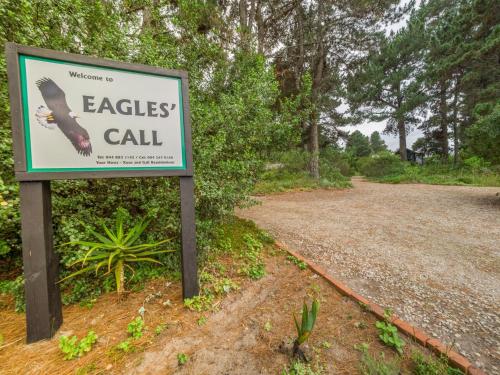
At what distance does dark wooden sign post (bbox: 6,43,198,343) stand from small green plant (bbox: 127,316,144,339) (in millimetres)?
367

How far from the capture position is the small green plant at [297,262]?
2412 mm

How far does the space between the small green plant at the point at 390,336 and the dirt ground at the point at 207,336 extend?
0.12 ft

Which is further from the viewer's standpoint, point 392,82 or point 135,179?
point 392,82

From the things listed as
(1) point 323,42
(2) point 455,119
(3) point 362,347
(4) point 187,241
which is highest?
(1) point 323,42

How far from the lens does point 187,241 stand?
182 centimetres

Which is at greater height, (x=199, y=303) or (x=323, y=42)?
(x=323, y=42)

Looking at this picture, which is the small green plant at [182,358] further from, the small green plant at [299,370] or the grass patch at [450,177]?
the grass patch at [450,177]

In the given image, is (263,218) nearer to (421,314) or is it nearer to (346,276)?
(346,276)

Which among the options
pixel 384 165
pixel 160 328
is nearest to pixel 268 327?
pixel 160 328

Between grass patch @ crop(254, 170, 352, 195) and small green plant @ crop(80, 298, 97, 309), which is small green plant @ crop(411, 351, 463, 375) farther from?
grass patch @ crop(254, 170, 352, 195)

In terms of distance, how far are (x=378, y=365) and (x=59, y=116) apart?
2.66 meters

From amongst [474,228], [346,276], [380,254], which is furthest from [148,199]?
[474,228]

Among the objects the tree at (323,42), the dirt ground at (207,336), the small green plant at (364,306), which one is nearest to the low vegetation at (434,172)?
the tree at (323,42)

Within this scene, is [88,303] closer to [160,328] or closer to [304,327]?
[160,328]
